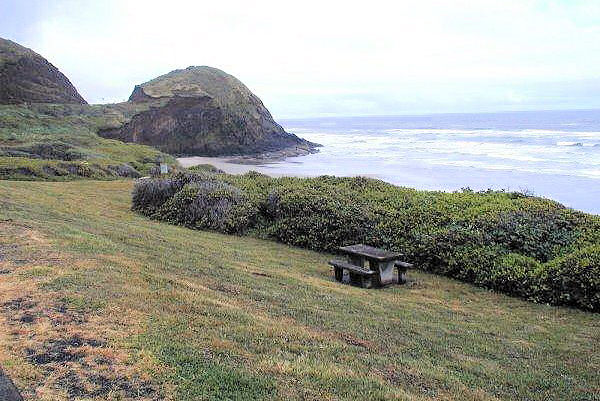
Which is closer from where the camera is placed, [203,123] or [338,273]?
[338,273]

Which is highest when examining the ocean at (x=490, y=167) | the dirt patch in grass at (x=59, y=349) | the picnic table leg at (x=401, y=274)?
the dirt patch in grass at (x=59, y=349)

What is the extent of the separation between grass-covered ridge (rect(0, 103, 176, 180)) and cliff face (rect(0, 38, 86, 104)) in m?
4.50

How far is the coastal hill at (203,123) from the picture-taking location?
69312 mm

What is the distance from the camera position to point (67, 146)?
3466 cm

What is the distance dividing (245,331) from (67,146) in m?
32.0

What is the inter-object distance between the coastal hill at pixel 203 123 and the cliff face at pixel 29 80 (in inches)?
402

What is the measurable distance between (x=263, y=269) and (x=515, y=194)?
750 cm

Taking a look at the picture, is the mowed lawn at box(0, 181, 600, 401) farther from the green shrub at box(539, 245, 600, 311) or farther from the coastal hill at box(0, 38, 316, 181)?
the coastal hill at box(0, 38, 316, 181)

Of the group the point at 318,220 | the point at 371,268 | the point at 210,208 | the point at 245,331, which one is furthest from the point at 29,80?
the point at 245,331

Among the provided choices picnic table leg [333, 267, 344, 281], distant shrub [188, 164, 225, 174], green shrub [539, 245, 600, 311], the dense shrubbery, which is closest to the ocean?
the dense shrubbery

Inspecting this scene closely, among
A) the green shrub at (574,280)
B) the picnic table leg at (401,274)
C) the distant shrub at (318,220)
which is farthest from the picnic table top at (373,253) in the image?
the green shrub at (574,280)

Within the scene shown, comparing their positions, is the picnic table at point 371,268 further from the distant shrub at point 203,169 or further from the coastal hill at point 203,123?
the coastal hill at point 203,123

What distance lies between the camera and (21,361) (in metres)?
4.69

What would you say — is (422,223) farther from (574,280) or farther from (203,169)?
(203,169)
